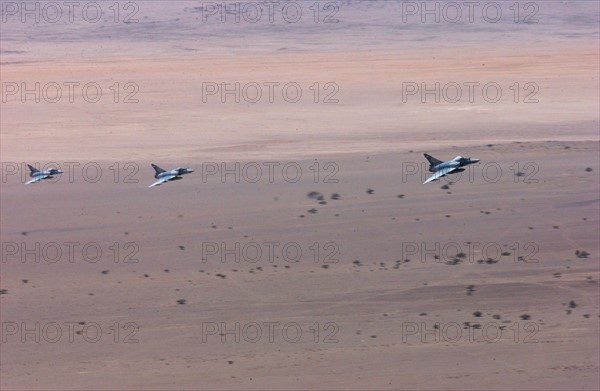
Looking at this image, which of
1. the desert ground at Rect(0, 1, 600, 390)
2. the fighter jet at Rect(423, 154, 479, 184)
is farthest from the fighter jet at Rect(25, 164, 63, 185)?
the fighter jet at Rect(423, 154, 479, 184)

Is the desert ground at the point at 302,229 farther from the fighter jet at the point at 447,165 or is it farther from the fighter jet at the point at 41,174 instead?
the fighter jet at the point at 447,165

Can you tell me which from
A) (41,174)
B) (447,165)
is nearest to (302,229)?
(447,165)

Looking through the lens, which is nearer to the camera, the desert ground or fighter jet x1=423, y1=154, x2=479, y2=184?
the desert ground

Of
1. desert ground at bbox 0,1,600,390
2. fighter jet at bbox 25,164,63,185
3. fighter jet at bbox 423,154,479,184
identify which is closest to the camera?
desert ground at bbox 0,1,600,390

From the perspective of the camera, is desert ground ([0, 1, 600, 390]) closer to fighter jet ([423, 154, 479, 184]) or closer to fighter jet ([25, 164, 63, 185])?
fighter jet ([25, 164, 63, 185])

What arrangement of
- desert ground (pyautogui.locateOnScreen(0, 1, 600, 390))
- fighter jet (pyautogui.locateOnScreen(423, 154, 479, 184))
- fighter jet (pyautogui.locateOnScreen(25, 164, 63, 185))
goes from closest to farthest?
desert ground (pyautogui.locateOnScreen(0, 1, 600, 390)) < fighter jet (pyautogui.locateOnScreen(423, 154, 479, 184)) < fighter jet (pyautogui.locateOnScreen(25, 164, 63, 185))

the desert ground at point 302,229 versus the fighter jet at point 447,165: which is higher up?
the fighter jet at point 447,165

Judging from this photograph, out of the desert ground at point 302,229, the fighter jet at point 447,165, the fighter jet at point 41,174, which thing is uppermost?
the fighter jet at point 447,165

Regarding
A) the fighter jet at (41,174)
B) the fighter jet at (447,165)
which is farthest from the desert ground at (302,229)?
the fighter jet at (447,165)

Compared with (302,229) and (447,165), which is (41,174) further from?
(447,165)

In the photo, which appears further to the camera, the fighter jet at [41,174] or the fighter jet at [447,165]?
the fighter jet at [41,174]

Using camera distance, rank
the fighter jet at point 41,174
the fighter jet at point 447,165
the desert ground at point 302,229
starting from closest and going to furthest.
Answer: the desert ground at point 302,229 < the fighter jet at point 447,165 < the fighter jet at point 41,174
